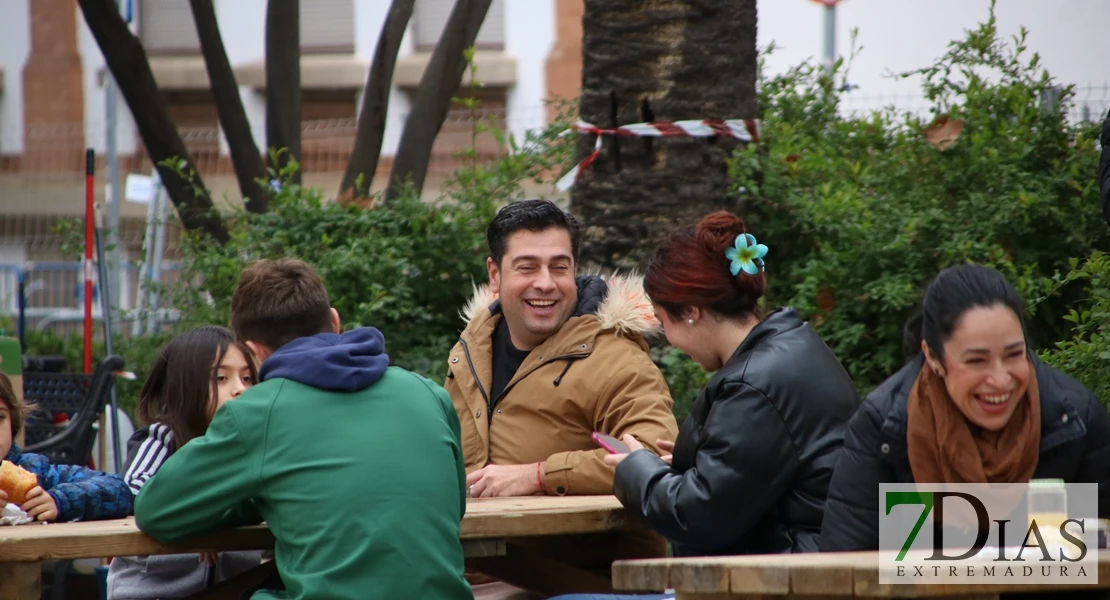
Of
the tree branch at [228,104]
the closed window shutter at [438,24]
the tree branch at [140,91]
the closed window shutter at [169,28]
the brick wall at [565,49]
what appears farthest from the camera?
the closed window shutter at [169,28]

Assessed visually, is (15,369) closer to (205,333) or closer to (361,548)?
(205,333)

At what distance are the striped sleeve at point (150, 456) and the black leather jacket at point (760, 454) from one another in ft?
4.74

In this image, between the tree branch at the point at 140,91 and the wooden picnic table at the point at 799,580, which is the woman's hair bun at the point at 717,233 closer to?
the wooden picnic table at the point at 799,580

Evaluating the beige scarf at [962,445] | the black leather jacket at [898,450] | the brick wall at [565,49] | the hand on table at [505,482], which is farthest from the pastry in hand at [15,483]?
the brick wall at [565,49]

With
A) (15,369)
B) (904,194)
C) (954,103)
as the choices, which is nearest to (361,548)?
(15,369)

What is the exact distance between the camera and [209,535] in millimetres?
3188

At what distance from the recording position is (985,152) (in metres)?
5.54

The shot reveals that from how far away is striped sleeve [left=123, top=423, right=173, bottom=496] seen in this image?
376 centimetres

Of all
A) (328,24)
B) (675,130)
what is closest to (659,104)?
(675,130)

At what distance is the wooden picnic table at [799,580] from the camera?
2410 millimetres

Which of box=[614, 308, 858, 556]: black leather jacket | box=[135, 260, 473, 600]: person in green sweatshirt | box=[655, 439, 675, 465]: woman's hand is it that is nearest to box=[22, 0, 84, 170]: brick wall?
box=[655, 439, 675, 465]: woman's hand

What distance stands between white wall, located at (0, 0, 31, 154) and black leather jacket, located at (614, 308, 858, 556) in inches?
1056

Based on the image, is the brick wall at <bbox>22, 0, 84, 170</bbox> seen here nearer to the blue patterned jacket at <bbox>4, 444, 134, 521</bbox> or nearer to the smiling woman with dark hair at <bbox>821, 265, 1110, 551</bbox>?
the blue patterned jacket at <bbox>4, 444, 134, 521</bbox>

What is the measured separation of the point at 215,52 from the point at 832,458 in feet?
18.8
